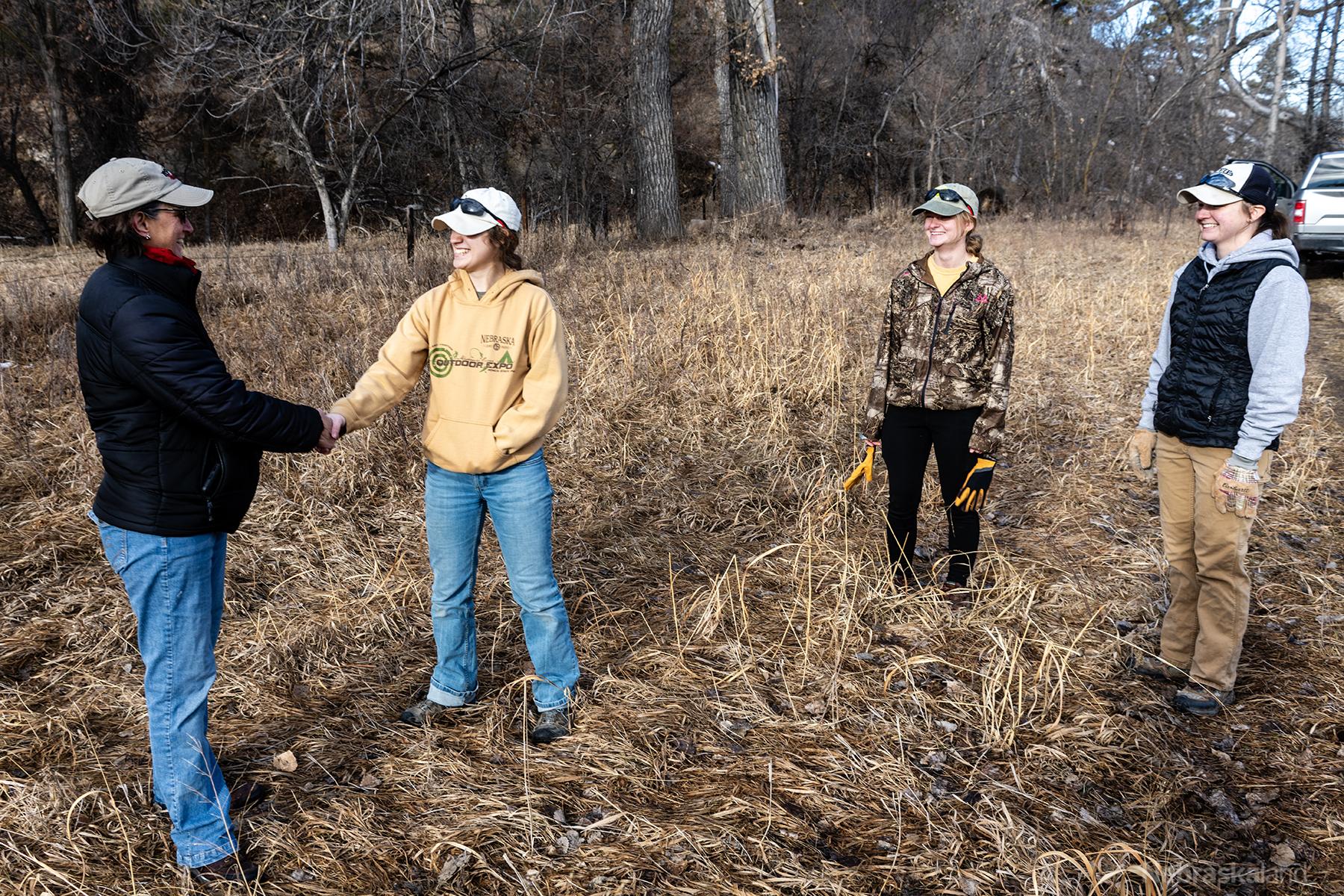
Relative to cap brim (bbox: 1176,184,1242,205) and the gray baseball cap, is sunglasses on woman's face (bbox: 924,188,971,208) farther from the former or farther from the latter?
cap brim (bbox: 1176,184,1242,205)

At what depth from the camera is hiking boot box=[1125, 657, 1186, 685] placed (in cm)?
343

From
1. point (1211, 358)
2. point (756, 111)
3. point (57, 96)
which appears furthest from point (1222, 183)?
point (57, 96)

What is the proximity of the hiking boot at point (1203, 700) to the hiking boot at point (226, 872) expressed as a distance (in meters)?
3.29

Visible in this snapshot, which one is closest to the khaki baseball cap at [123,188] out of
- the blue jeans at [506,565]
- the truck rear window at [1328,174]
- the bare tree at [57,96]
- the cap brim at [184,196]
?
the cap brim at [184,196]

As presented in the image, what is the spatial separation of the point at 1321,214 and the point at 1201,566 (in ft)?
41.9

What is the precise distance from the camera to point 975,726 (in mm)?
3070

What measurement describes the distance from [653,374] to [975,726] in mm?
4255

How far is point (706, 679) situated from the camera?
11.2 feet

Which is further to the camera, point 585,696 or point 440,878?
point 585,696

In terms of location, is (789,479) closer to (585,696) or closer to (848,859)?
(585,696)

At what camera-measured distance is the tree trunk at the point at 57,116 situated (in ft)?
51.3

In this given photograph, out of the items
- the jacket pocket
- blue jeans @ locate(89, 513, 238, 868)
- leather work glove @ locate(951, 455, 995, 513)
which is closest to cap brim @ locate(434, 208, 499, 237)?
the jacket pocket

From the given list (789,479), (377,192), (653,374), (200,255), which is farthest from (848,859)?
(377,192)

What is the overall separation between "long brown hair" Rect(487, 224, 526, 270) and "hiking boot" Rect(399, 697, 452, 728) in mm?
1670
